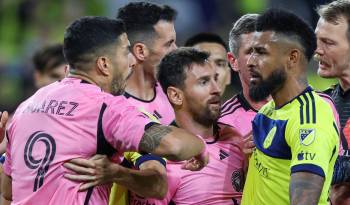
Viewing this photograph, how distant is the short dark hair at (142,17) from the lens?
22.6 ft

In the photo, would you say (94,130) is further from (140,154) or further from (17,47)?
(17,47)

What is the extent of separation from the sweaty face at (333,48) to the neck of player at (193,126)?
0.93 meters

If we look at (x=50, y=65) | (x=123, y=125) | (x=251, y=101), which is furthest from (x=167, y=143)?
(x=50, y=65)

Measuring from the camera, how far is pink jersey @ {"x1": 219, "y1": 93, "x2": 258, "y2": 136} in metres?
5.93

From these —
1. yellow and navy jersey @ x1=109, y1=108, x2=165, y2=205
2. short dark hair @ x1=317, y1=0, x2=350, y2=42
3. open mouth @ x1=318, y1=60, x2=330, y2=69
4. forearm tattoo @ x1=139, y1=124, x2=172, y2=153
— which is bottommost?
yellow and navy jersey @ x1=109, y1=108, x2=165, y2=205

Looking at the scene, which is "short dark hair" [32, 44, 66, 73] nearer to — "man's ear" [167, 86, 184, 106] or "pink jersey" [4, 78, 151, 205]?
"man's ear" [167, 86, 184, 106]

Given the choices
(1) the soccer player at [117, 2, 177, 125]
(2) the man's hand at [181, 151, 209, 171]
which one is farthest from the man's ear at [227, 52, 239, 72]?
(2) the man's hand at [181, 151, 209, 171]

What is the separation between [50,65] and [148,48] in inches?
104

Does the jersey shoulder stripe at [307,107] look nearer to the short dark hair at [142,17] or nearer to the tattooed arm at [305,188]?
the tattooed arm at [305,188]

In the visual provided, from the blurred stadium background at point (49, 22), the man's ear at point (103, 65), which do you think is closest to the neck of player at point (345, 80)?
the man's ear at point (103, 65)

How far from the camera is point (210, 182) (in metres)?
5.61

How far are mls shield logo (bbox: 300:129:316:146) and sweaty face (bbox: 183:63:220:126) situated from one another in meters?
1.13

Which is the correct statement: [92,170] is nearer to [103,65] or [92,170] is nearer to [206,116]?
[103,65]

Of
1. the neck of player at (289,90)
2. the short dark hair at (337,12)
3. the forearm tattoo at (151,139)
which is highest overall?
the short dark hair at (337,12)
